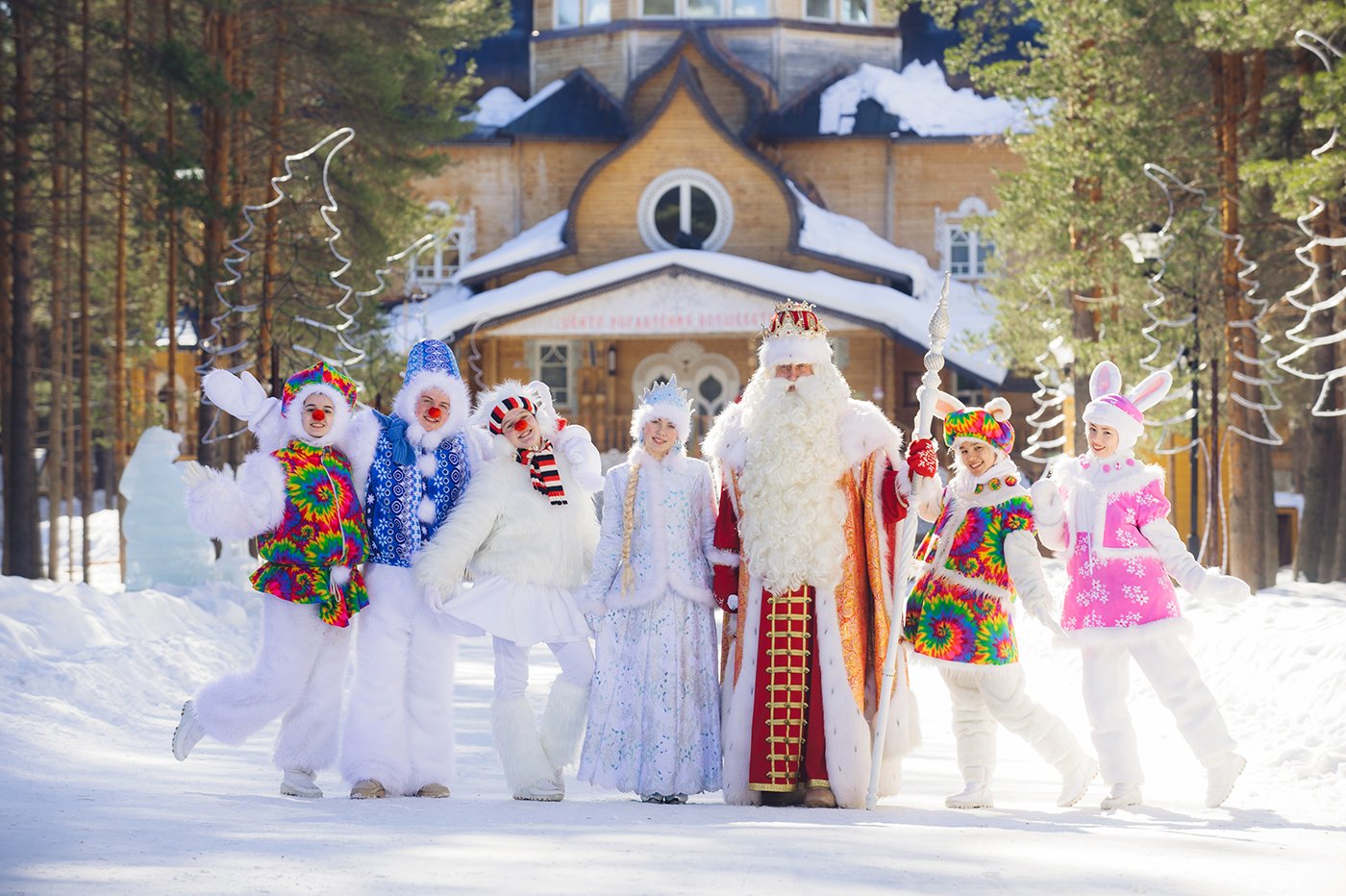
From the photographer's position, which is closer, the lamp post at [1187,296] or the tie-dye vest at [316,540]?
the tie-dye vest at [316,540]

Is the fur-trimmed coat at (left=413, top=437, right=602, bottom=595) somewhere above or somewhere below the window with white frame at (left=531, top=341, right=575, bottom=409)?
below

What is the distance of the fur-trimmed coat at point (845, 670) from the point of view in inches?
321

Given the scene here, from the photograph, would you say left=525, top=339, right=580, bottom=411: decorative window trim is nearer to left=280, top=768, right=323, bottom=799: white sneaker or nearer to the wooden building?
the wooden building

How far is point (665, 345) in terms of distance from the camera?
1442 inches

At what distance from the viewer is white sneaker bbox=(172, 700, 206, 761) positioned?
26.8 feet

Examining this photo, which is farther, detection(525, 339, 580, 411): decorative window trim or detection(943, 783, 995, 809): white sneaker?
detection(525, 339, 580, 411): decorative window trim

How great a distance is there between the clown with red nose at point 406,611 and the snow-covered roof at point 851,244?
26.9 meters

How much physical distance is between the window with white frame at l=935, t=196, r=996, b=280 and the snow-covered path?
26.1 m

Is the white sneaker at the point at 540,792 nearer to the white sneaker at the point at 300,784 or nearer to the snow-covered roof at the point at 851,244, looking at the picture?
the white sneaker at the point at 300,784

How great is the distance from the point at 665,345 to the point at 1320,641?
26.1 m

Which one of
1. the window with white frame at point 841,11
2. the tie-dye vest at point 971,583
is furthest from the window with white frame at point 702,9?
the tie-dye vest at point 971,583

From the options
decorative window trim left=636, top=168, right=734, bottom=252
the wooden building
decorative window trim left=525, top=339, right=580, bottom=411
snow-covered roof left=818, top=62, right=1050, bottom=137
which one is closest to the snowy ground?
the wooden building

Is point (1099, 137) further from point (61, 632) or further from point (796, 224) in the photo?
point (796, 224)

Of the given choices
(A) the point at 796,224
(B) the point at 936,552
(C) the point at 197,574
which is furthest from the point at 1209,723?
(A) the point at 796,224
